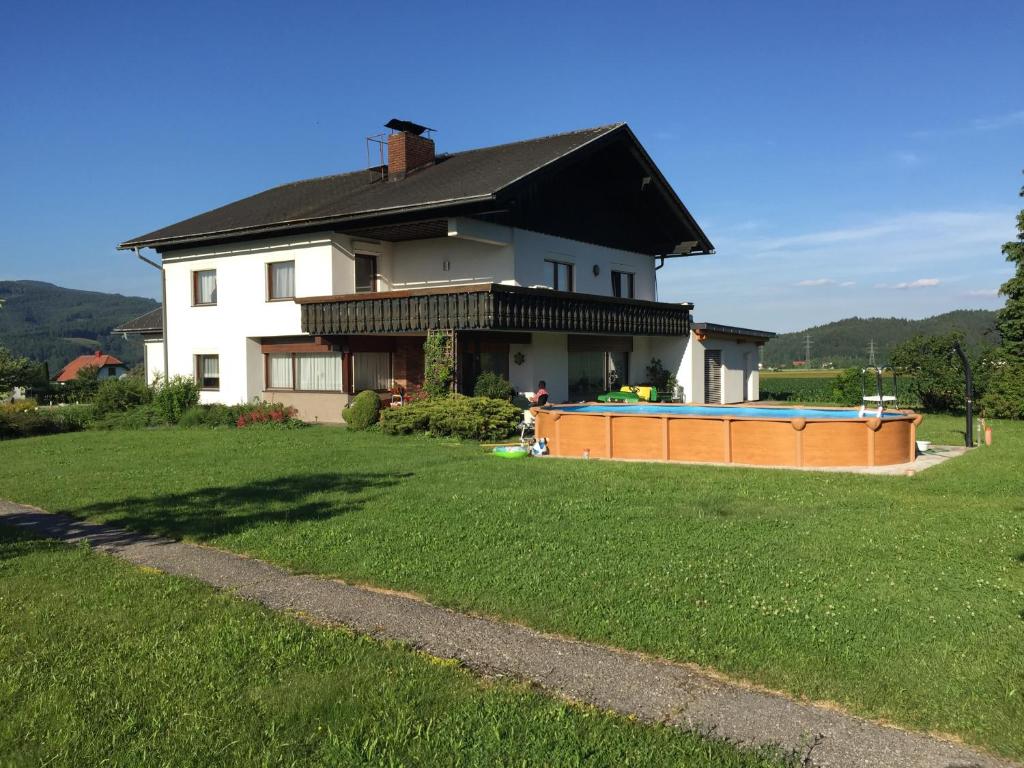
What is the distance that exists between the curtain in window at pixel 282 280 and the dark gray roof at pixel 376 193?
4.51 ft

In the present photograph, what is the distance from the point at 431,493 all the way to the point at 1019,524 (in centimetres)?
757

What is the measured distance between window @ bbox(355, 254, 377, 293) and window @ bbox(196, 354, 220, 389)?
6.57m

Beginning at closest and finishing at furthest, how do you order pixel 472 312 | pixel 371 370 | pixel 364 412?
pixel 472 312
pixel 364 412
pixel 371 370

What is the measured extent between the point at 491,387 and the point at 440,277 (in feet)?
18.9

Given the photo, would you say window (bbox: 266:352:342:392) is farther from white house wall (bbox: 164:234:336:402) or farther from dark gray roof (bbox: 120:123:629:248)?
dark gray roof (bbox: 120:123:629:248)

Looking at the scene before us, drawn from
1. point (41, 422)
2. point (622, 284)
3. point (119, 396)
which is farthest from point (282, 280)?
point (622, 284)

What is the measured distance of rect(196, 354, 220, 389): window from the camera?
29.6 m

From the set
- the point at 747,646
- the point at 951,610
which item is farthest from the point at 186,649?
the point at 951,610

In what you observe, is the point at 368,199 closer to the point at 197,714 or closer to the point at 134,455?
the point at 134,455

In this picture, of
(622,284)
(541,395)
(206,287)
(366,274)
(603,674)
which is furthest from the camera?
(622,284)

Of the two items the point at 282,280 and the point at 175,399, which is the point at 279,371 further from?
the point at 175,399

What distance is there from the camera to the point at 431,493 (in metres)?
12.0

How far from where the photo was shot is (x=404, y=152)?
28578 mm

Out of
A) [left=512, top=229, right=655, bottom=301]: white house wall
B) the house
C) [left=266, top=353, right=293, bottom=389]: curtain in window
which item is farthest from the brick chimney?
[left=266, top=353, right=293, bottom=389]: curtain in window
